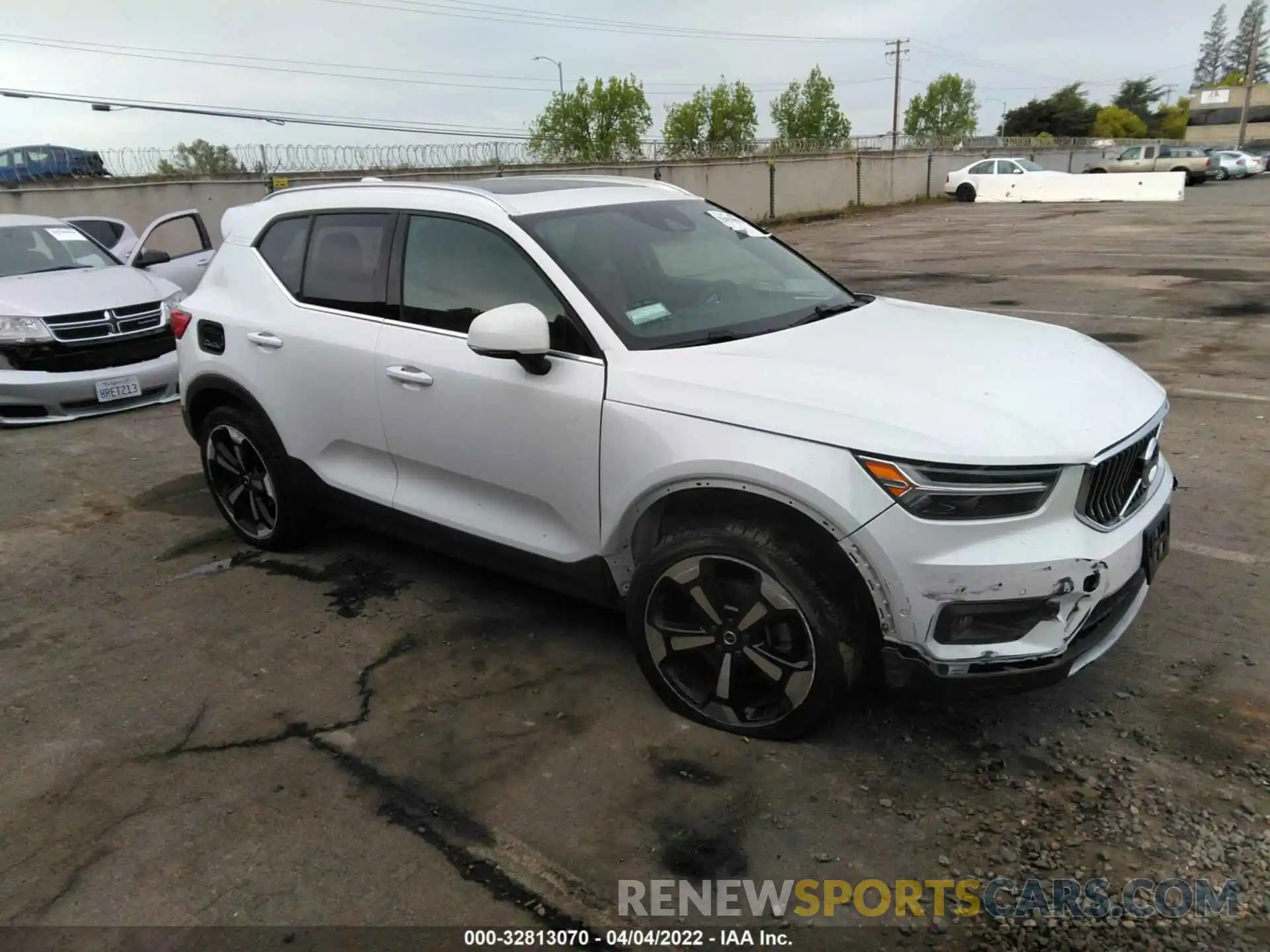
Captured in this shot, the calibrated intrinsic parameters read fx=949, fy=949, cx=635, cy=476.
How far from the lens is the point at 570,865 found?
2684mm

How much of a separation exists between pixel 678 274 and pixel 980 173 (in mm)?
35035

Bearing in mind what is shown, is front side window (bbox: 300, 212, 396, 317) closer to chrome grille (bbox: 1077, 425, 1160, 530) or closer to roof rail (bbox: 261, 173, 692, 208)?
roof rail (bbox: 261, 173, 692, 208)

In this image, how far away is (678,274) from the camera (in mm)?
3756

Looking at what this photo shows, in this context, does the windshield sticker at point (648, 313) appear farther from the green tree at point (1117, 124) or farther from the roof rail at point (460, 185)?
the green tree at point (1117, 124)

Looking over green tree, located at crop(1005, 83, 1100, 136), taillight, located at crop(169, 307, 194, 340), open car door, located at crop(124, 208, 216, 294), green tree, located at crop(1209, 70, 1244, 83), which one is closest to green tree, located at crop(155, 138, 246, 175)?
open car door, located at crop(124, 208, 216, 294)

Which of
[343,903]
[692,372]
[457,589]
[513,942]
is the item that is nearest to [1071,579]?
[692,372]

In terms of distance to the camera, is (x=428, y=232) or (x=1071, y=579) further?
(x=428, y=232)

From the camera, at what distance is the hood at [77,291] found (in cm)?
788

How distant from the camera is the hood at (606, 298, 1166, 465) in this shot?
269 cm

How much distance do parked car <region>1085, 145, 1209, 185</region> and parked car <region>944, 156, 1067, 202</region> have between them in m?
7.46

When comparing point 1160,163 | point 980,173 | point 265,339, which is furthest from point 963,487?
point 1160,163

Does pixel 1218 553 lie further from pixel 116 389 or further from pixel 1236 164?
pixel 1236 164

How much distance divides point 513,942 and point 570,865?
295 mm

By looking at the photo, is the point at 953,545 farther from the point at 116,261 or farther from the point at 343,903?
the point at 116,261
